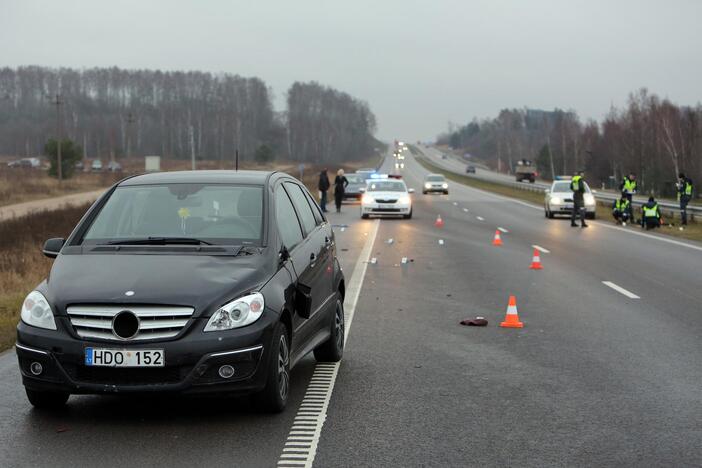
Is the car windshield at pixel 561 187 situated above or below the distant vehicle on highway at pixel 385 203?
above

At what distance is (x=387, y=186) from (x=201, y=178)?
94.0 ft

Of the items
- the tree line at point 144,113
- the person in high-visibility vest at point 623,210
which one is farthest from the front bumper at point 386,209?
the tree line at point 144,113

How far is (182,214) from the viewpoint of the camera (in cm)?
697

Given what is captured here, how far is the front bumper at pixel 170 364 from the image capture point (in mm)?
5586

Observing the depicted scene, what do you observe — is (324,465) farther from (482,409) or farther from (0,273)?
(0,273)

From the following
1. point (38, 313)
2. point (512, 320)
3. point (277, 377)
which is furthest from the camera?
point (512, 320)

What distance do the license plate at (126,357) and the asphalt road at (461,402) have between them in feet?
1.43

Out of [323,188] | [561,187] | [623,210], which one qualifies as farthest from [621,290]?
[323,188]

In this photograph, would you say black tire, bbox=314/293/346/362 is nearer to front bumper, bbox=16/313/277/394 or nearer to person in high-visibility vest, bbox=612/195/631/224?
front bumper, bbox=16/313/277/394

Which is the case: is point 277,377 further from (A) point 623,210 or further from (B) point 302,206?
(A) point 623,210

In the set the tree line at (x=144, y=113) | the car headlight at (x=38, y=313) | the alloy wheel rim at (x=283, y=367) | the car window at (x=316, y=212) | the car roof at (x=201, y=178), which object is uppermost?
the tree line at (x=144, y=113)

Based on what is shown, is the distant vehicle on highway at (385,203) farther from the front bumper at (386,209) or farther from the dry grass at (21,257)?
the dry grass at (21,257)

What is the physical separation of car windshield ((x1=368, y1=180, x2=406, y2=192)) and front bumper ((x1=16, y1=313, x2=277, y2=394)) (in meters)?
29.8

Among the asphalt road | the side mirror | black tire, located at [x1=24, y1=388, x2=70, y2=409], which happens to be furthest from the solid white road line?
black tire, located at [x1=24, y1=388, x2=70, y2=409]
